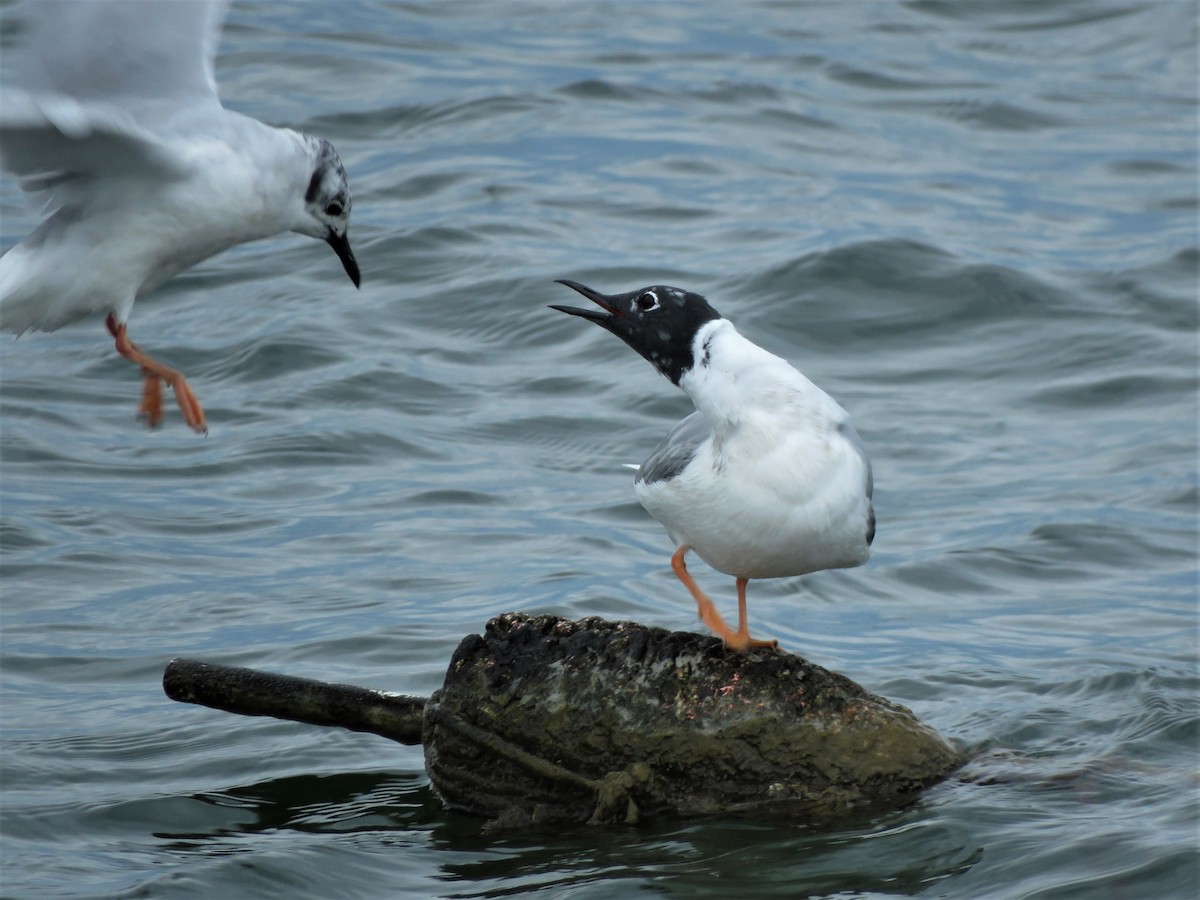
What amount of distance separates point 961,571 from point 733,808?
4.37 m

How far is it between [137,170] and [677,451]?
2419 millimetres

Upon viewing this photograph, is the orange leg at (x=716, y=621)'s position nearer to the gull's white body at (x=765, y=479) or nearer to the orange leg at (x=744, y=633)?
the orange leg at (x=744, y=633)

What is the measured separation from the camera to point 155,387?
7238 millimetres

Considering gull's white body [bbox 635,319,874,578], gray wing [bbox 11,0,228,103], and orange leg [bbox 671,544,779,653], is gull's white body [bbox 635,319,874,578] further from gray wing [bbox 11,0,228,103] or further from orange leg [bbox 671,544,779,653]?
gray wing [bbox 11,0,228,103]

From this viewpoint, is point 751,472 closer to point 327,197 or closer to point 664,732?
point 664,732

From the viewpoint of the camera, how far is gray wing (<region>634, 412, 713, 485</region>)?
617 centimetres

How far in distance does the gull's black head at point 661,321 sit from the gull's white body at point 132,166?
1.48m

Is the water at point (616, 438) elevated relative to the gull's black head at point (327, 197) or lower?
lower

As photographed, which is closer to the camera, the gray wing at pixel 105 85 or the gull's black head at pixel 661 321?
the gull's black head at pixel 661 321

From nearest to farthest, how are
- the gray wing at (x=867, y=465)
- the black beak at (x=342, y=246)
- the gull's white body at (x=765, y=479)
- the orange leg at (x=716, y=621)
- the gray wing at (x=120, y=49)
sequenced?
the gull's white body at (x=765, y=479)
the gray wing at (x=867, y=465)
the orange leg at (x=716, y=621)
the gray wing at (x=120, y=49)
the black beak at (x=342, y=246)

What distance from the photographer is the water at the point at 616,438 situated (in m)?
6.70

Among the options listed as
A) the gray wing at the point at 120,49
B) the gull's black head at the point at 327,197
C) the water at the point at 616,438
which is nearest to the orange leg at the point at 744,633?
the water at the point at 616,438

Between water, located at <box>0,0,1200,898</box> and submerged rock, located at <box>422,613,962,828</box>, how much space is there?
0.51 feet

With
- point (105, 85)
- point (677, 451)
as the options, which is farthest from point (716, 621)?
point (105, 85)
